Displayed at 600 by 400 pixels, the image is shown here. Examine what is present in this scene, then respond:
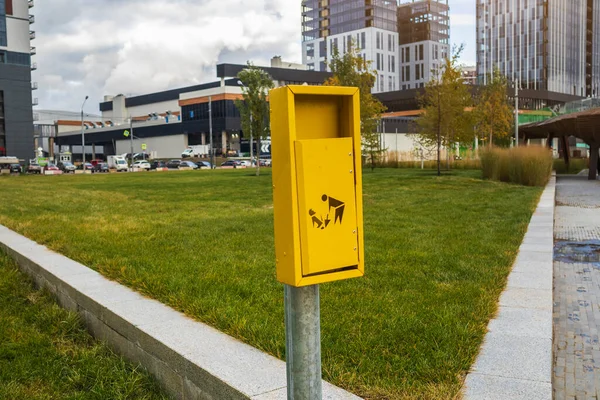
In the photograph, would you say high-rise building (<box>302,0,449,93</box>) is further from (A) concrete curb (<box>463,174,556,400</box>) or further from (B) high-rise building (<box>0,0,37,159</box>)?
(A) concrete curb (<box>463,174,556,400</box>)

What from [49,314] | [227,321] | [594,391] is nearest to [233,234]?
[49,314]

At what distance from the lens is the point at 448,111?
86.4 ft

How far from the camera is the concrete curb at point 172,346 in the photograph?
2.83m

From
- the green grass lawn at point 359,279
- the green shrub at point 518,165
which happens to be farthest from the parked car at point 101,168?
the green grass lawn at point 359,279

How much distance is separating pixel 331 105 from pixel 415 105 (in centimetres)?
8899

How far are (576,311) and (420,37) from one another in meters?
120

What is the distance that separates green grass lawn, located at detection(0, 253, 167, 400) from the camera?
3309mm

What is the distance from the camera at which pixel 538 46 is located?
10075 cm

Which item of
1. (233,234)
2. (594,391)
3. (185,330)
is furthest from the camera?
(233,234)

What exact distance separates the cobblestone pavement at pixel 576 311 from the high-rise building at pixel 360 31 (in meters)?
102

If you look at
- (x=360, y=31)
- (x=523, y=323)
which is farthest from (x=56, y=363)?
(x=360, y=31)

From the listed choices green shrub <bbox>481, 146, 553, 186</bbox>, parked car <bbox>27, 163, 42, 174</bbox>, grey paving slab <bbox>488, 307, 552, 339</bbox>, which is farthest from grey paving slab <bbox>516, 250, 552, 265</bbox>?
parked car <bbox>27, 163, 42, 174</bbox>

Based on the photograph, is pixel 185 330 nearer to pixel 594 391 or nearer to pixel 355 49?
pixel 594 391

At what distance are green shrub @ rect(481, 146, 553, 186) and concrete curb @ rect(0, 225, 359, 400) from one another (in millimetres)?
16955
